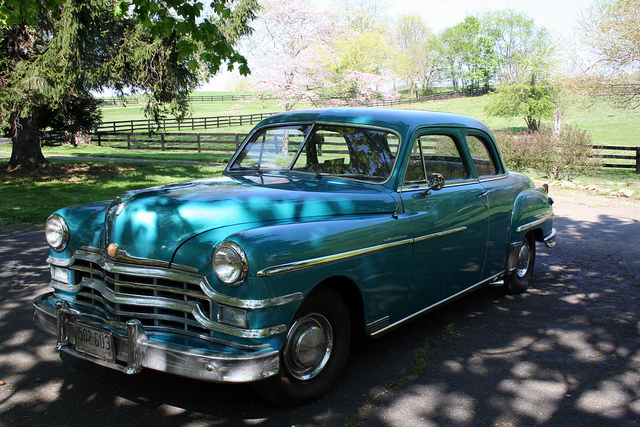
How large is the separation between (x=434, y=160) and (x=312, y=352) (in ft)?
6.57

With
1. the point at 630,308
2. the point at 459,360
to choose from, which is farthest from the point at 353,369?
the point at 630,308

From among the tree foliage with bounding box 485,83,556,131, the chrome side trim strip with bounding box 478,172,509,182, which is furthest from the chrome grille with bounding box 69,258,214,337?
the tree foliage with bounding box 485,83,556,131

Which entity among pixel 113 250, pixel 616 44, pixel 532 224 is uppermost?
pixel 616 44

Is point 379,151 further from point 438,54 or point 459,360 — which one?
point 438,54

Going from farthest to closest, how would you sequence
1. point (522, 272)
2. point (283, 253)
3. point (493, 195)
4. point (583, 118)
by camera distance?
point (583, 118), point (522, 272), point (493, 195), point (283, 253)

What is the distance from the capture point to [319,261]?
3131 mm

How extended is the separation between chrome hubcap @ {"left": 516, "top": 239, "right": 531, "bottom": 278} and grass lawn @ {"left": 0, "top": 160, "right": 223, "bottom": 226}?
298 inches

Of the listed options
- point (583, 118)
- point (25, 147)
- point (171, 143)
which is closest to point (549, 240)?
point (25, 147)

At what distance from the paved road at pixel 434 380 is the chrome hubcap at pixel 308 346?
0.81 feet

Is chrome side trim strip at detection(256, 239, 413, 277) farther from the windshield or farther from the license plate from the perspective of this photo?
the license plate

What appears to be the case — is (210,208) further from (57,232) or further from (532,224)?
(532,224)

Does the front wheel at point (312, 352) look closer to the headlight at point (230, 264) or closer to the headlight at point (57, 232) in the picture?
the headlight at point (230, 264)

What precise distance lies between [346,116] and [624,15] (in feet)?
66.1

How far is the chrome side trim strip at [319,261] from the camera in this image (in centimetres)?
286
